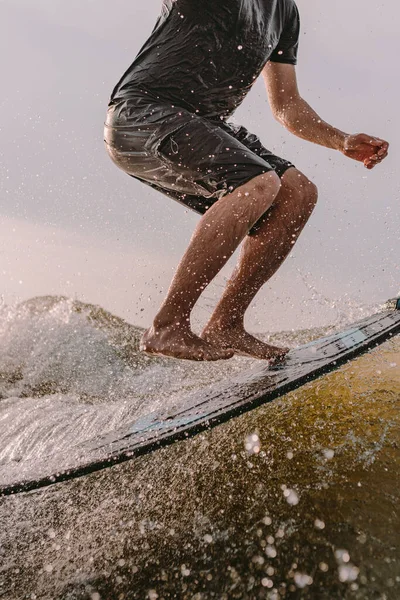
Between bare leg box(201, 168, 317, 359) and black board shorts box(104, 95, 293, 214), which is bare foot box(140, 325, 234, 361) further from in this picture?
black board shorts box(104, 95, 293, 214)

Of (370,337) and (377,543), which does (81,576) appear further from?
(370,337)

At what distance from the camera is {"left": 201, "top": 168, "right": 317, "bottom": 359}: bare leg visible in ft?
11.8

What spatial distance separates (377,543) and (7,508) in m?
2.16

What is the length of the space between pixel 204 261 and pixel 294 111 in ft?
5.67

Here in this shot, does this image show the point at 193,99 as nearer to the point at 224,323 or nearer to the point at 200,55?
the point at 200,55

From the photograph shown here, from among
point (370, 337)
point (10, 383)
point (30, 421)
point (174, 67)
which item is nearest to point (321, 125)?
point (174, 67)

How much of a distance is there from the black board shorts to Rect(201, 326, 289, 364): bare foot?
844 mm

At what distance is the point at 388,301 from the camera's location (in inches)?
177

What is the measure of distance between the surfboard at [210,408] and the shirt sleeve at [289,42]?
204 centimetres

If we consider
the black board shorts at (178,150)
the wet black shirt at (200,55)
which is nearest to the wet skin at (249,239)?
the black board shorts at (178,150)

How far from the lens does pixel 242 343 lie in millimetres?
3701

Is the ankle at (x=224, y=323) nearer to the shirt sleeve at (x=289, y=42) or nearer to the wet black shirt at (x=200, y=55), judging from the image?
the wet black shirt at (x=200, y=55)

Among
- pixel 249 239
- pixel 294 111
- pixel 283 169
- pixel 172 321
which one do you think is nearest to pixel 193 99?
pixel 283 169

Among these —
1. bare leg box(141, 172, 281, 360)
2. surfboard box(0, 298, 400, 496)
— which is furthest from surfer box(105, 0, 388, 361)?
surfboard box(0, 298, 400, 496)
